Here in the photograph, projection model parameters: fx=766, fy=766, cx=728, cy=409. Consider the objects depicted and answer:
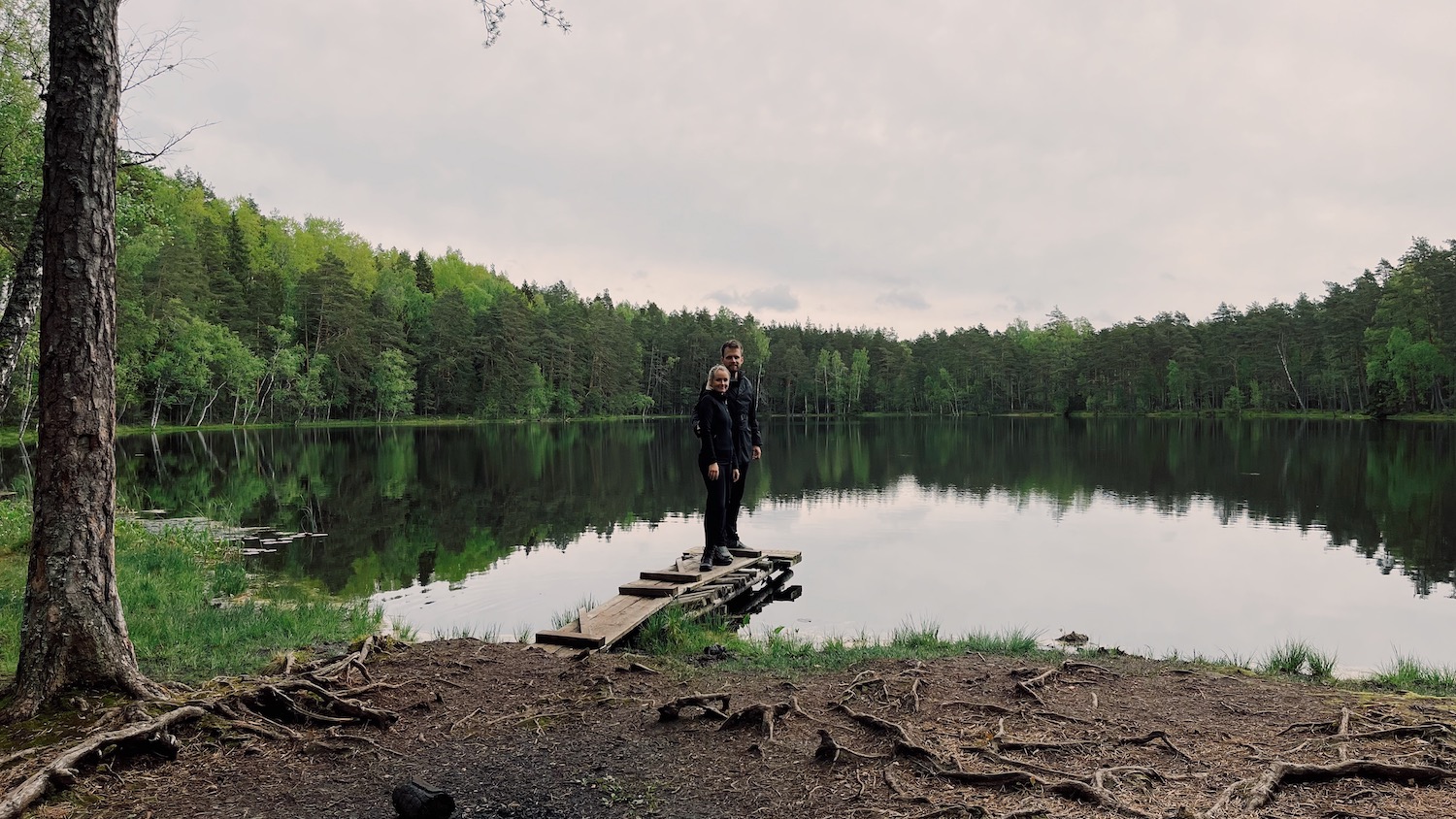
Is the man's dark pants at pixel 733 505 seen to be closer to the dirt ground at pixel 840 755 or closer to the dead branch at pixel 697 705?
the dirt ground at pixel 840 755

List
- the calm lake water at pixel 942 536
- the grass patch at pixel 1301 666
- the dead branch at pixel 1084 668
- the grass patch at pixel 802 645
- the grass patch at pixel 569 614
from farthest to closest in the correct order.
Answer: the calm lake water at pixel 942 536 → the grass patch at pixel 569 614 → the grass patch at pixel 802 645 → the grass patch at pixel 1301 666 → the dead branch at pixel 1084 668

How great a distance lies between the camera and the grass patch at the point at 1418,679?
6480 mm

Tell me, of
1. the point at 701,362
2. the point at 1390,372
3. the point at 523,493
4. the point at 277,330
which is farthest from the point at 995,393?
the point at 523,493

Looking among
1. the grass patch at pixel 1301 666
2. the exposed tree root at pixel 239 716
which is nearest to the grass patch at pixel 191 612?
the exposed tree root at pixel 239 716

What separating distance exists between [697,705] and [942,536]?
1323cm

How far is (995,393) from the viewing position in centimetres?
10988

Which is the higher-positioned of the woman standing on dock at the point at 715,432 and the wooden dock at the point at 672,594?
the woman standing on dock at the point at 715,432

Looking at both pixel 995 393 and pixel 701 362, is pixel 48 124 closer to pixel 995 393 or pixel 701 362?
pixel 701 362

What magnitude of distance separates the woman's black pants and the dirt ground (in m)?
4.55

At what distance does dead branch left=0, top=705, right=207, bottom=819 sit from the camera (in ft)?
11.5

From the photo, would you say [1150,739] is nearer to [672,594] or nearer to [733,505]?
[672,594]

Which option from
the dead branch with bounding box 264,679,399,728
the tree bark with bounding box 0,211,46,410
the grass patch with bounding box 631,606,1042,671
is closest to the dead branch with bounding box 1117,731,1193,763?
the grass patch with bounding box 631,606,1042,671

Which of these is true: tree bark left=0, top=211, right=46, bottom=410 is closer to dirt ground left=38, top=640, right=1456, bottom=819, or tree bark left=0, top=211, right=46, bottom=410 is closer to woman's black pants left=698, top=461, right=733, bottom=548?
dirt ground left=38, top=640, right=1456, bottom=819

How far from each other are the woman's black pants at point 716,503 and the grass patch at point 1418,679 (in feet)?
23.2
